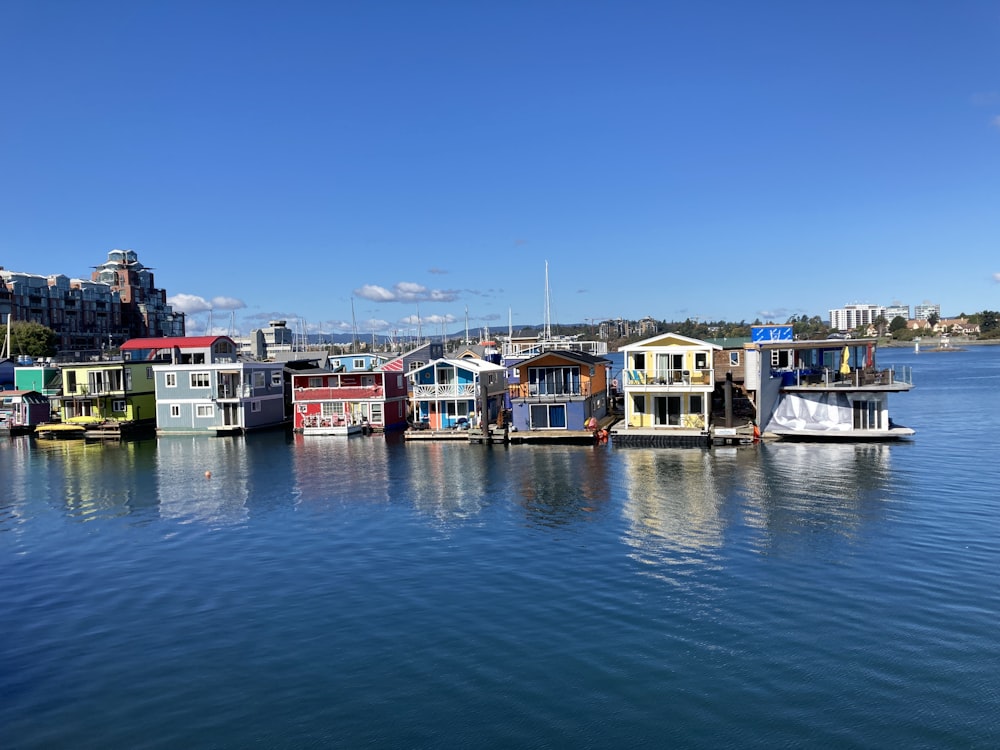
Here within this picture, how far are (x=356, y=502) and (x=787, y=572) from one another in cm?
2214

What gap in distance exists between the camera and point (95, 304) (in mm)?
170875

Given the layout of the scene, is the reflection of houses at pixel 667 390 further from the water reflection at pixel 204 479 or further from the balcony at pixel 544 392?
the water reflection at pixel 204 479

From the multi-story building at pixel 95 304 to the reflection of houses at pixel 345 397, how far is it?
8374 centimetres

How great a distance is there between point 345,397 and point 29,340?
75128mm

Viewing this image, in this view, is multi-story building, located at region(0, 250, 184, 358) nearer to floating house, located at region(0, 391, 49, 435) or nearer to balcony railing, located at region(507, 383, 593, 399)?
floating house, located at region(0, 391, 49, 435)

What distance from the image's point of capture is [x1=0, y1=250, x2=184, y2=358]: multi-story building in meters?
151

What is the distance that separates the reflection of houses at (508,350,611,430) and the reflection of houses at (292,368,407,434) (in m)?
15.6

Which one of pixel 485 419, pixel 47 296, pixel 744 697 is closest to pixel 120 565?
pixel 744 697

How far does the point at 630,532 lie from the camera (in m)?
31.2

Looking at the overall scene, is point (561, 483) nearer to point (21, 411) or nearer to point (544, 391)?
point (544, 391)

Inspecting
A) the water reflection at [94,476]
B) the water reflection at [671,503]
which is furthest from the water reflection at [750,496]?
the water reflection at [94,476]

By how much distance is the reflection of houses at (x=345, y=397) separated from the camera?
70562 millimetres

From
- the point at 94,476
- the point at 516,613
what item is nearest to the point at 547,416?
the point at 94,476

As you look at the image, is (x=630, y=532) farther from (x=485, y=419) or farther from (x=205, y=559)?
(x=485, y=419)
